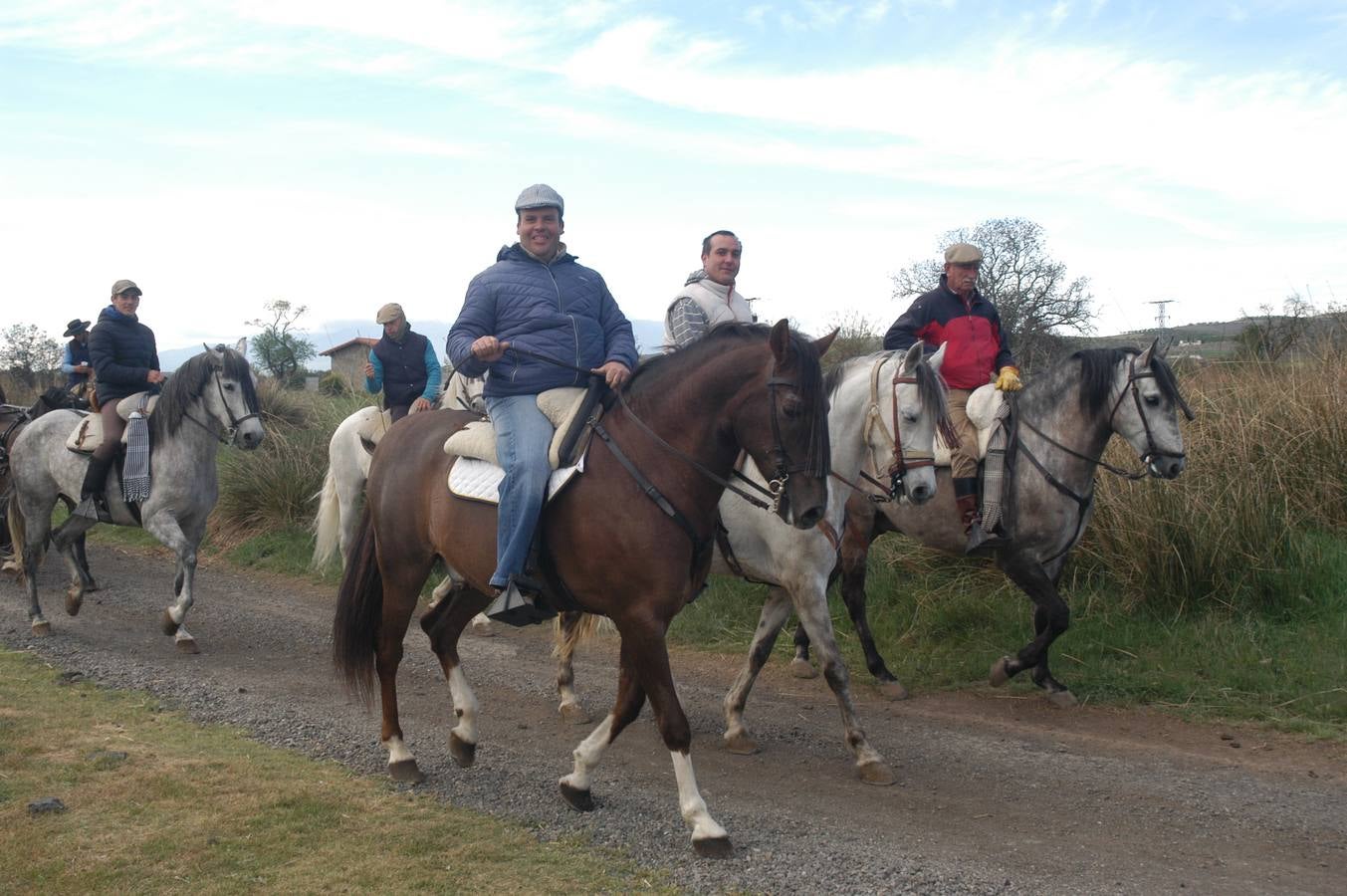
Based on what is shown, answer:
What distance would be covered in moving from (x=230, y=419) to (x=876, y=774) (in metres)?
6.22

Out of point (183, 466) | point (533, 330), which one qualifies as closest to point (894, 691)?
point (533, 330)

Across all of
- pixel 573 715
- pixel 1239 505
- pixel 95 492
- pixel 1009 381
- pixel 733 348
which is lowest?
pixel 573 715

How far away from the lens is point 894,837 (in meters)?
4.97

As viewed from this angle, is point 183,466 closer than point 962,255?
No

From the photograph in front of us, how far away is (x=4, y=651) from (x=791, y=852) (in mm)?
6839

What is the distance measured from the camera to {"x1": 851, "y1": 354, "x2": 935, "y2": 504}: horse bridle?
586 cm

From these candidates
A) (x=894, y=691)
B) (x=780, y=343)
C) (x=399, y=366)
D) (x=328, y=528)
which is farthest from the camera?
(x=399, y=366)

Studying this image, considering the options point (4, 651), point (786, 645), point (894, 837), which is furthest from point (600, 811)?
point (4, 651)

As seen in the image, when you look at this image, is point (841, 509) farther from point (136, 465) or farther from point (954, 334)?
point (136, 465)

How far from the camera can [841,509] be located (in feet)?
20.5

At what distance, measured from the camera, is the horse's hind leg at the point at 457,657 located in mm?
5941

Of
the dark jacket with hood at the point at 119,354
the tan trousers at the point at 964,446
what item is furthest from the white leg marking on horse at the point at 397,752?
the dark jacket with hood at the point at 119,354

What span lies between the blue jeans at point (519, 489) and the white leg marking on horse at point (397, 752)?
4.22ft

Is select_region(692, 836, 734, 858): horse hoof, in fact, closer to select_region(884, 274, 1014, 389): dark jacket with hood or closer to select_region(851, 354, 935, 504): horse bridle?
select_region(851, 354, 935, 504): horse bridle
